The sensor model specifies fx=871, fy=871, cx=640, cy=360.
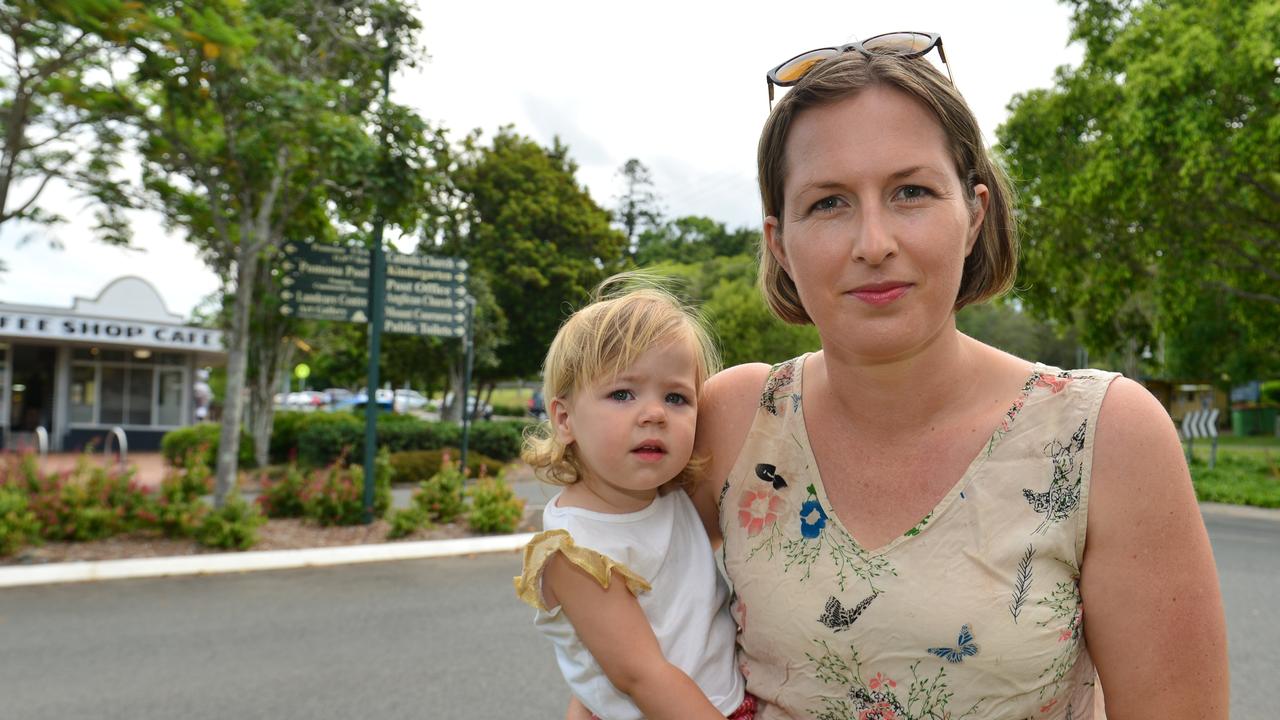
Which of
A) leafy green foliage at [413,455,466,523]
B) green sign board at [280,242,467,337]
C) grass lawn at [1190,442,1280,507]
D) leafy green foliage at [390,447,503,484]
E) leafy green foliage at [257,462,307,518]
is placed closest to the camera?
green sign board at [280,242,467,337]

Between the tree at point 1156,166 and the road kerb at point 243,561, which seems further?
the tree at point 1156,166

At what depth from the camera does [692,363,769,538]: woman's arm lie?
1.79 metres

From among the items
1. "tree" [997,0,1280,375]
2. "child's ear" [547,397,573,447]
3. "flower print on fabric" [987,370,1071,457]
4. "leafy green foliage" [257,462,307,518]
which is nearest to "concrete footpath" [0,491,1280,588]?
"leafy green foliage" [257,462,307,518]

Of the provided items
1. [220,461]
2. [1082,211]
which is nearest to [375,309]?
[220,461]

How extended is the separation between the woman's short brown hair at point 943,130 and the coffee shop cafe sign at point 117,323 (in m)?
24.3

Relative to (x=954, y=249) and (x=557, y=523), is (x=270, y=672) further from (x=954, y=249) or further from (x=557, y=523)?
(x=954, y=249)

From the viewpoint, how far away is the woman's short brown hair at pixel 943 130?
1435 millimetres

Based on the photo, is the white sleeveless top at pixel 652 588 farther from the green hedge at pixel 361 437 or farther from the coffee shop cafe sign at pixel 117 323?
the coffee shop cafe sign at pixel 117 323

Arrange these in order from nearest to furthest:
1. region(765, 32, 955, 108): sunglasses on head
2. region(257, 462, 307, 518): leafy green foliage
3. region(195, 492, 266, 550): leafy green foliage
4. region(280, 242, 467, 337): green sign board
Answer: region(765, 32, 955, 108): sunglasses on head → region(195, 492, 266, 550): leafy green foliage → region(280, 242, 467, 337): green sign board → region(257, 462, 307, 518): leafy green foliage

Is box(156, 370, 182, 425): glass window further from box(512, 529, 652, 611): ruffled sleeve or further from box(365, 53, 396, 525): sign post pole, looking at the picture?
box(512, 529, 652, 611): ruffled sleeve

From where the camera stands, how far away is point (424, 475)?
57.5ft

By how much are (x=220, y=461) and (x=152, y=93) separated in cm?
420

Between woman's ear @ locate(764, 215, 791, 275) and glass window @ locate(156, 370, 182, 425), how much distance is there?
99.0 feet

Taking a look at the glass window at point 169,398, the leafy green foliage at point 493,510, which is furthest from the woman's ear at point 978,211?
the glass window at point 169,398
